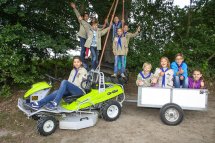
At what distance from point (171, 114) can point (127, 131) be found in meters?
1.13

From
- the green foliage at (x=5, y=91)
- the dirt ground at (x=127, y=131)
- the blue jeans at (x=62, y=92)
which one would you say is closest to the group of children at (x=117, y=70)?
the blue jeans at (x=62, y=92)

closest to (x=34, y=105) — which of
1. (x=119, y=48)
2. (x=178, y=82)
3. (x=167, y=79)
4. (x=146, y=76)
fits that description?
(x=146, y=76)

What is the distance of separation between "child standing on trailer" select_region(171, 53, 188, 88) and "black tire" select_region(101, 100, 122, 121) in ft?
5.03

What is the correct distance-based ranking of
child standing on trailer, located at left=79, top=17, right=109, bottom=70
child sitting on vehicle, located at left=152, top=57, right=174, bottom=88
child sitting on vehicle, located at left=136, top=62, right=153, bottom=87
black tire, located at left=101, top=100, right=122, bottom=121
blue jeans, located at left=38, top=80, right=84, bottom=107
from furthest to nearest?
child standing on trailer, located at left=79, top=17, right=109, bottom=70
child sitting on vehicle, located at left=136, top=62, right=153, bottom=87
child sitting on vehicle, located at left=152, top=57, right=174, bottom=88
black tire, located at left=101, top=100, right=122, bottom=121
blue jeans, located at left=38, top=80, right=84, bottom=107

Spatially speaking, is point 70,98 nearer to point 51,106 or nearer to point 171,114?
point 51,106

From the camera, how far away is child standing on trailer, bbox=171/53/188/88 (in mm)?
7262

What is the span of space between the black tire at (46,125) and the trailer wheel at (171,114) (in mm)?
2414

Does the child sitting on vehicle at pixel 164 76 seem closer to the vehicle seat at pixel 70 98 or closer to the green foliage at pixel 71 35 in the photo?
the vehicle seat at pixel 70 98

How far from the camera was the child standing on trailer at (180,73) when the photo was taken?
7.26 meters

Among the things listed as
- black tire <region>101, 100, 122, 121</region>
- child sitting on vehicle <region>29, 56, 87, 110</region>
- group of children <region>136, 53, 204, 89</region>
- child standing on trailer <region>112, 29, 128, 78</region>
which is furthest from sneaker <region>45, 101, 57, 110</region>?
child standing on trailer <region>112, 29, 128, 78</region>

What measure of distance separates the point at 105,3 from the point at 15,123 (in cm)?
421

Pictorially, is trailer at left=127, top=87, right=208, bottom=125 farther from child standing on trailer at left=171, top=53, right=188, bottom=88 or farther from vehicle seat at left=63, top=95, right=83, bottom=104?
vehicle seat at left=63, top=95, right=83, bottom=104

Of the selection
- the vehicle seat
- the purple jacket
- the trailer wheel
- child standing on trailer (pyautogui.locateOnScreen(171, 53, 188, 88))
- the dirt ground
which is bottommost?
the dirt ground

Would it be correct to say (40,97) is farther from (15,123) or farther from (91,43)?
(91,43)
